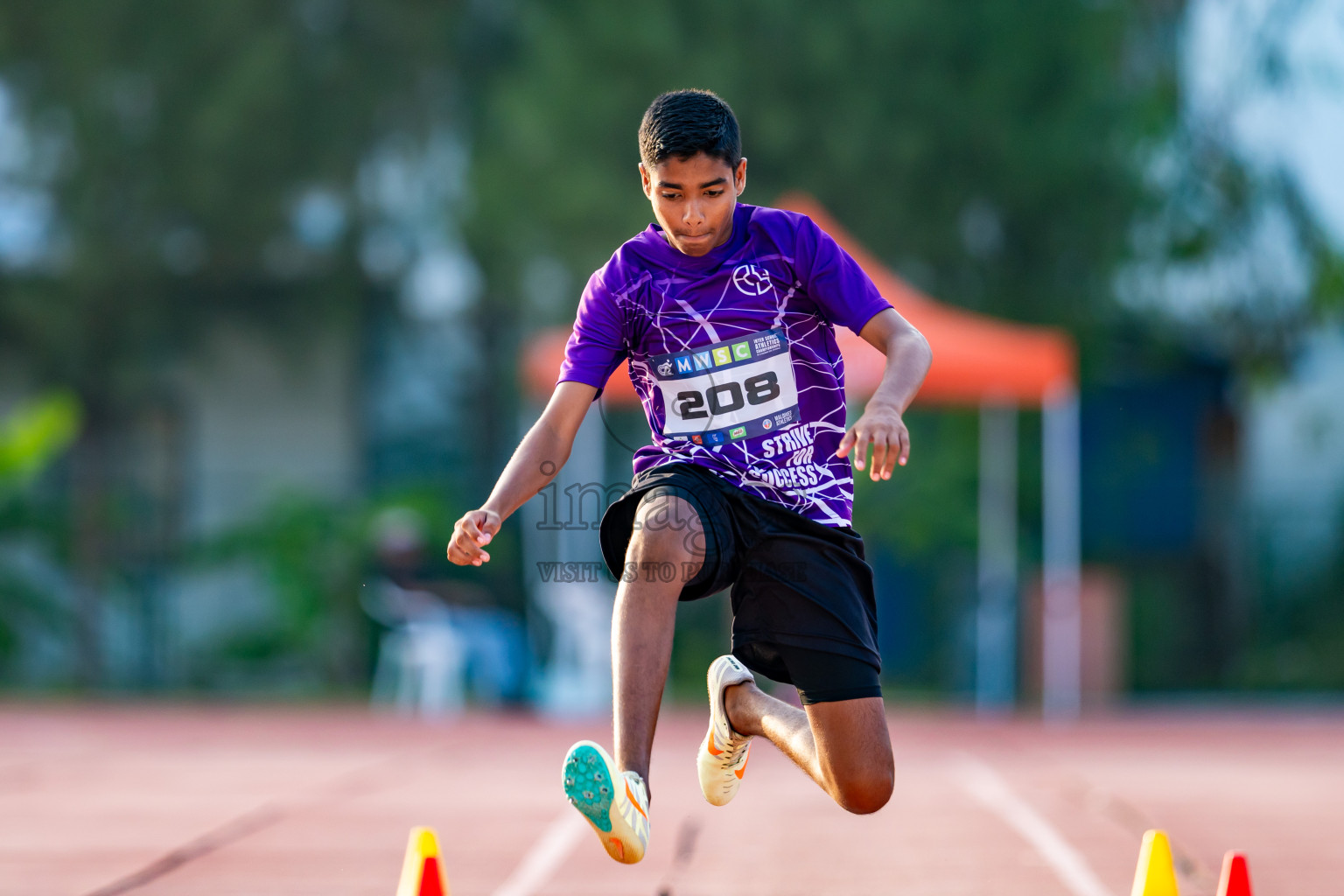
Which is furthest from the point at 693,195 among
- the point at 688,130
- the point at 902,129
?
the point at 902,129

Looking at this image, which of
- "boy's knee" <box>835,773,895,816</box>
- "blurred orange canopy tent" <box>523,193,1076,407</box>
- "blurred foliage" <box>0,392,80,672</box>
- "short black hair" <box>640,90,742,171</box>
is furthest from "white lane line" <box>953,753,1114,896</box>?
"blurred foliage" <box>0,392,80,672</box>

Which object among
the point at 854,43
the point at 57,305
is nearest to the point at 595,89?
the point at 854,43

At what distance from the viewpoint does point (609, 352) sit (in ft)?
12.9

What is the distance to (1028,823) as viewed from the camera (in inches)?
244

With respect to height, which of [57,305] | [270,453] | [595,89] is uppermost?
[595,89]

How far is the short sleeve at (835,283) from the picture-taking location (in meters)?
3.81

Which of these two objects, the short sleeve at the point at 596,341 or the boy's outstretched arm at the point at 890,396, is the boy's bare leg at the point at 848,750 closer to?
the boy's outstretched arm at the point at 890,396

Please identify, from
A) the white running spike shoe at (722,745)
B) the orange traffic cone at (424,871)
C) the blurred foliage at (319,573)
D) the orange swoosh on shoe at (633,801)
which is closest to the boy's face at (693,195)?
the white running spike shoe at (722,745)

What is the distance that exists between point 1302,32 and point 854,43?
14.3 feet

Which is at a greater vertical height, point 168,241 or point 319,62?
point 319,62

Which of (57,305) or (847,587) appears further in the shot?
(57,305)

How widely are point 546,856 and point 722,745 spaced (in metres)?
1.45

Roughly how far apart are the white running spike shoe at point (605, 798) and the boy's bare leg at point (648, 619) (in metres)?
0.18

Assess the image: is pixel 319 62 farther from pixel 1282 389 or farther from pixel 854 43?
pixel 1282 389
